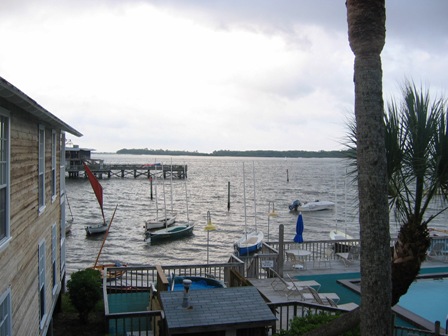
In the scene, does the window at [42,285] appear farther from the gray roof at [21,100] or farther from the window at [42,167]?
the gray roof at [21,100]

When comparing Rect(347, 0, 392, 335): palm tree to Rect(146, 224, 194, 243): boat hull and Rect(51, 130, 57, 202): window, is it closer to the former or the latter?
Rect(51, 130, 57, 202): window

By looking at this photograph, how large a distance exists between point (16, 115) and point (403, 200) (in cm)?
652

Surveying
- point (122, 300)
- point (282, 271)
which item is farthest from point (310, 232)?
point (122, 300)

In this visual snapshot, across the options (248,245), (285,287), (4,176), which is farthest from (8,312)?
(248,245)

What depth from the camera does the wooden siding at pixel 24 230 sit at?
725cm

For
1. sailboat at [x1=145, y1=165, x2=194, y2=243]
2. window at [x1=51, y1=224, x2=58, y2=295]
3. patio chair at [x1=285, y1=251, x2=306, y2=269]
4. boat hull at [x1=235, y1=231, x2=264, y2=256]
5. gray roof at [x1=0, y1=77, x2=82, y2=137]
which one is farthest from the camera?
sailboat at [x1=145, y1=165, x2=194, y2=243]

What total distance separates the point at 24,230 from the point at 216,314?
12.4 ft

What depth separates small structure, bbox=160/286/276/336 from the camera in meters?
7.95

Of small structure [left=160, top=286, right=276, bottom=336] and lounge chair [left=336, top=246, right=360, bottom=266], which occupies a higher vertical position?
small structure [left=160, top=286, right=276, bottom=336]

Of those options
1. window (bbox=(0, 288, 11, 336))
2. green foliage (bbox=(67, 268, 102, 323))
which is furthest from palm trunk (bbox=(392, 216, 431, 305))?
green foliage (bbox=(67, 268, 102, 323))

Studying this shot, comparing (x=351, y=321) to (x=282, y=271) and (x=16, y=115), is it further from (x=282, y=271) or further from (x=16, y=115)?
(x=282, y=271)

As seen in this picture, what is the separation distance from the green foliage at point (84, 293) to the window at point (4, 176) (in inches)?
252

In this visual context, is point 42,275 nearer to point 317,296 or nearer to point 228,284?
point 228,284

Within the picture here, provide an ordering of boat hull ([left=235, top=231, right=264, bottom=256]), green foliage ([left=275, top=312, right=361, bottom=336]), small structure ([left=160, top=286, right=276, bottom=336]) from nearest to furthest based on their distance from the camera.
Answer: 1. green foliage ([left=275, top=312, right=361, bottom=336])
2. small structure ([left=160, top=286, right=276, bottom=336])
3. boat hull ([left=235, top=231, right=264, bottom=256])
